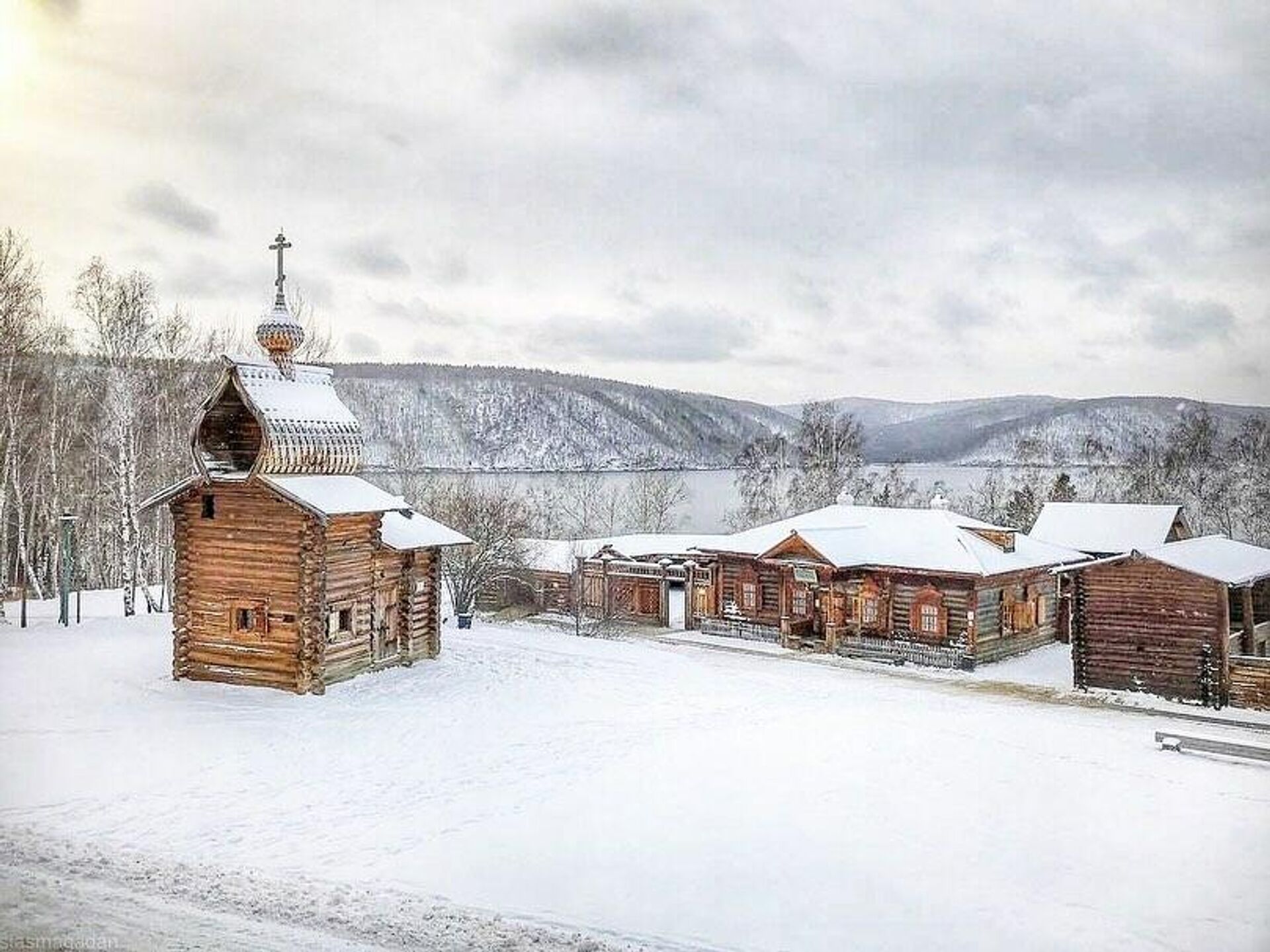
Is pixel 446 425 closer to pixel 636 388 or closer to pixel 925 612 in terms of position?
pixel 636 388

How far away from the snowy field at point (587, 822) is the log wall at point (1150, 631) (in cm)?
221

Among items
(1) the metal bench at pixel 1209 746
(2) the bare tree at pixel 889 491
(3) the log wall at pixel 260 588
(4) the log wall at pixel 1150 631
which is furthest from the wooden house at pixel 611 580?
(1) the metal bench at pixel 1209 746

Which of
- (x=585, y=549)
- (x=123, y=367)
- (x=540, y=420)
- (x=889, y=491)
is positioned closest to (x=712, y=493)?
(x=889, y=491)

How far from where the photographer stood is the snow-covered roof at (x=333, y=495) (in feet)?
36.2

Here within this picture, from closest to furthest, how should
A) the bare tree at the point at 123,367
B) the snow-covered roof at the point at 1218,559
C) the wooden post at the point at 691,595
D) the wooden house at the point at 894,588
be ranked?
the bare tree at the point at 123,367 < the snow-covered roof at the point at 1218,559 < the wooden house at the point at 894,588 < the wooden post at the point at 691,595

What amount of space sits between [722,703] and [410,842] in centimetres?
580

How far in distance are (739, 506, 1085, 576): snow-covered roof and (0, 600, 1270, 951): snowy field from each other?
6426 millimetres

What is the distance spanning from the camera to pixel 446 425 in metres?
11.1

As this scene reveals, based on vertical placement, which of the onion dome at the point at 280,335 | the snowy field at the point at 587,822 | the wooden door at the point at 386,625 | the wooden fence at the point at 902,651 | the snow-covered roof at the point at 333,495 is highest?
the onion dome at the point at 280,335

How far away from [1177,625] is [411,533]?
10565 millimetres

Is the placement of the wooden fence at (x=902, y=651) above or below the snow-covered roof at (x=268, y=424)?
below

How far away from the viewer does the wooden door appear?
41.7 ft

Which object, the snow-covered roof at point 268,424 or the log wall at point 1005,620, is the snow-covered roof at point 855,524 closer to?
the log wall at point 1005,620

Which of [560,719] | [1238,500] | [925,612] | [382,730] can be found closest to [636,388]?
[560,719]
